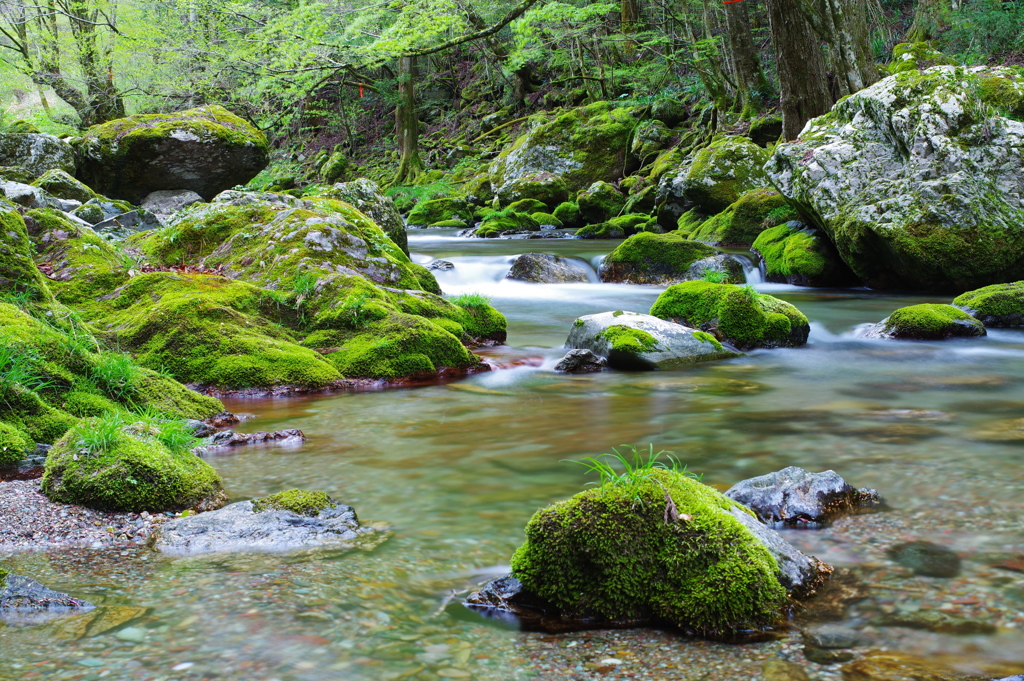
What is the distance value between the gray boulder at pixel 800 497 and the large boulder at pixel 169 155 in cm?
1666

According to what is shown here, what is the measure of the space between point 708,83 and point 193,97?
64.9ft

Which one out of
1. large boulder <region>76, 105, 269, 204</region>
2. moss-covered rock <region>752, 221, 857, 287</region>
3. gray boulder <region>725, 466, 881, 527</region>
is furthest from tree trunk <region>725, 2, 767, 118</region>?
gray boulder <region>725, 466, 881, 527</region>

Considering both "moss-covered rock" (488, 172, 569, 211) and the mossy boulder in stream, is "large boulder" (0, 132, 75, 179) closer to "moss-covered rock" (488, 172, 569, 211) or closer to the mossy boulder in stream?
"moss-covered rock" (488, 172, 569, 211)

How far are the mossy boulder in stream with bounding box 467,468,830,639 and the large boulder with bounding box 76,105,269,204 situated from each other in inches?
669

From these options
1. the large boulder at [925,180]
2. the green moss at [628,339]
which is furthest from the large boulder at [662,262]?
the green moss at [628,339]

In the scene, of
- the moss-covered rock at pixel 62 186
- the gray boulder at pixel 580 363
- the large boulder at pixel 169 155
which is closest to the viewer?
the gray boulder at pixel 580 363

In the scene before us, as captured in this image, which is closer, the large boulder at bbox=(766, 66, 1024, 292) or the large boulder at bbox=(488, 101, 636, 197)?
the large boulder at bbox=(766, 66, 1024, 292)

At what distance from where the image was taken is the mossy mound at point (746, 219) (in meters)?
17.0

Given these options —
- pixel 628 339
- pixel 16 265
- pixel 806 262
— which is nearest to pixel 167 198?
pixel 16 265

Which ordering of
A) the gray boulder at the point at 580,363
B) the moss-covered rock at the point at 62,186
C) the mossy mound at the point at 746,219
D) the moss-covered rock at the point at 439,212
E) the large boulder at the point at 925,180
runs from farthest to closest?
the moss-covered rock at the point at 439,212 < the mossy mound at the point at 746,219 < the moss-covered rock at the point at 62,186 < the large boulder at the point at 925,180 < the gray boulder at the point at 580,363

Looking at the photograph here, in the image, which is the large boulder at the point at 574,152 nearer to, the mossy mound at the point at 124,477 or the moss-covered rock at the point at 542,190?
the moss-covered rock at the point at 542,190

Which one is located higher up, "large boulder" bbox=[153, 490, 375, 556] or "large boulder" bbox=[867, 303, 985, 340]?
"large boulder" bbox=[867, 303, 985, 340]

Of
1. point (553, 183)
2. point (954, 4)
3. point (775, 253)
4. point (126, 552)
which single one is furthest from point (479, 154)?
point (126, 552)

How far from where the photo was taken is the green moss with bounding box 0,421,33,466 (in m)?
4.05
